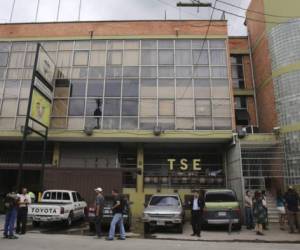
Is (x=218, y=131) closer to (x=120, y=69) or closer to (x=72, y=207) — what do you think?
(x=120, y=69)

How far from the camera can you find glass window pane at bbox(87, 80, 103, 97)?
73.2 feet

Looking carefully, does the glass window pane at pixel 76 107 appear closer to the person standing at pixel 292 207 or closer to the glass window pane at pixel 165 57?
the glass window pane at pixel 165 57

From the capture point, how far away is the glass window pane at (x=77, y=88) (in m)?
22.4

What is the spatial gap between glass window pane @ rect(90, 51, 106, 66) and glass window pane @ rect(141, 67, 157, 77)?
3055 millimetres

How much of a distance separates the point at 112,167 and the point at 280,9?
1610 centimetres

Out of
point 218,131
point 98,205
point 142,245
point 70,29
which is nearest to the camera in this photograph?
point 142,245

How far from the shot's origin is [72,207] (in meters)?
14.9

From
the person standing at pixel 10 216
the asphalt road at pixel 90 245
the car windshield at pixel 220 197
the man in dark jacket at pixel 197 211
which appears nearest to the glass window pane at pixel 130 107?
the car windshield at pixel 220 197

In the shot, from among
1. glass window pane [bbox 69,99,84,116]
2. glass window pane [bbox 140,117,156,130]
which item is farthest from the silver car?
glass window pane [bbox 69,99,84,116]

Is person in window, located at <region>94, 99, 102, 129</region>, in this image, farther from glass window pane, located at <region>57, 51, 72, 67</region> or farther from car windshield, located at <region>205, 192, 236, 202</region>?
car windshield, located at <region>205, 192, 236, 202</region>

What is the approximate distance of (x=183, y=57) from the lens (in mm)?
23094

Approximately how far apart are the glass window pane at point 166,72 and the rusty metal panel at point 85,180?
298 inches

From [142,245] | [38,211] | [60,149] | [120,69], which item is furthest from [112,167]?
[142,245]

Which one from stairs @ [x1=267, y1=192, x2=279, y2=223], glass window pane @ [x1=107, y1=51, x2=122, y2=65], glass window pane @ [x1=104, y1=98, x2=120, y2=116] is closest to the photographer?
stairs @ [x1=267, y1=192, x2=279, y2=223]
